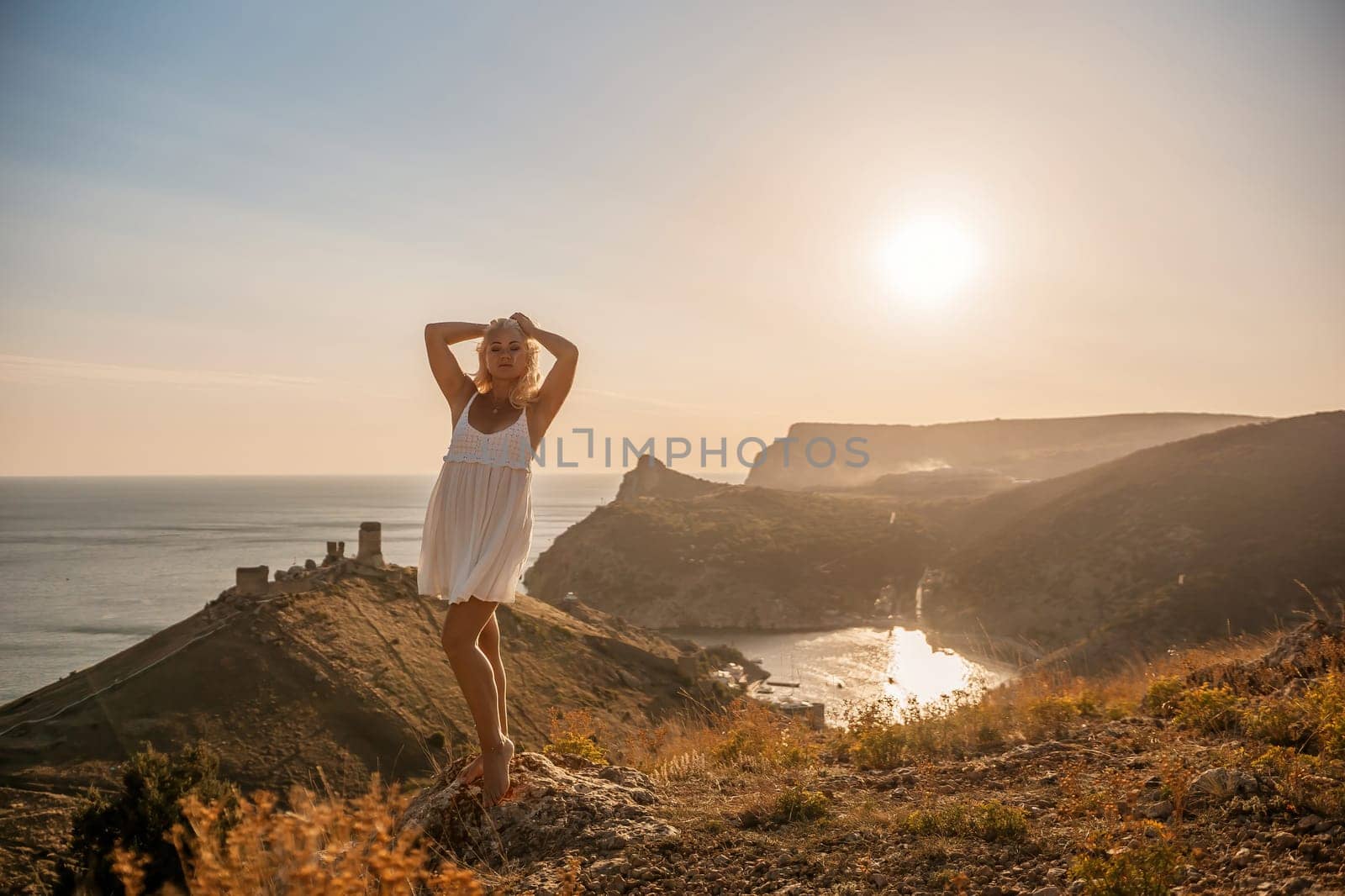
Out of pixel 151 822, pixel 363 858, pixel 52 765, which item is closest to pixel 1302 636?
pixel 363 858

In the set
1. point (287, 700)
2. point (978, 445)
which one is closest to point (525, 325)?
point (287, 700)

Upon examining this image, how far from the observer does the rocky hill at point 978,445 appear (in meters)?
134

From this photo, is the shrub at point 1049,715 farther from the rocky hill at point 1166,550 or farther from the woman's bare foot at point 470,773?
the rocky hill at point 1166,550

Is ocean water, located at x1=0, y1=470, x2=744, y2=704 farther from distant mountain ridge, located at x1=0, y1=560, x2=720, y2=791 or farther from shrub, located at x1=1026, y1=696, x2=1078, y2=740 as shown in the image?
distant mountain ridge, located at x1=0, y1=560, x2=720, y2=791

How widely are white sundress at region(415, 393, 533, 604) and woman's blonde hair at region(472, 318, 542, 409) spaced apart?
15 centimetres

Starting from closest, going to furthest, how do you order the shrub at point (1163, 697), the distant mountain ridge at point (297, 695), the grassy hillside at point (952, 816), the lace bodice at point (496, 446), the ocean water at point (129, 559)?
the grassy hillside at point (952, 816)
the lace bodice at point (496, 446)
the shrub at point (1163, 697)
the distant mountain ridge at point (297, 695)
the ocean water at point (129, 559)

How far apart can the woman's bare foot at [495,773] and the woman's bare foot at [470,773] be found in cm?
9

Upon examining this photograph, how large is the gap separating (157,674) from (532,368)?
1971 centimetres

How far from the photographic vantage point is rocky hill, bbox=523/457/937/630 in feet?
212

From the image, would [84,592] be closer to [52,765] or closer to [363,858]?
[52,765]

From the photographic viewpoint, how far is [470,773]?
471 centimetres

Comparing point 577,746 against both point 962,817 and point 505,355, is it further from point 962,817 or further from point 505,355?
point 505,355

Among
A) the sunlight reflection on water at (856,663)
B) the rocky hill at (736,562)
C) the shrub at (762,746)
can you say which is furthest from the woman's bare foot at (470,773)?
the rocky hill at (736,562)

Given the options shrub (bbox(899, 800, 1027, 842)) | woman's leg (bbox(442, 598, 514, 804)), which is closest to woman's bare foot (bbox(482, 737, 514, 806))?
woman's leg (bbox(442, 598, 514, 804))
